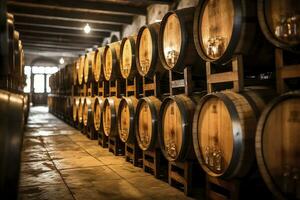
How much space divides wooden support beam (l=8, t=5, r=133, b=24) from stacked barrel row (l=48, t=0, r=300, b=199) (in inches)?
240

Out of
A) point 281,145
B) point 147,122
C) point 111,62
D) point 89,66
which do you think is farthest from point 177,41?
point 89,66

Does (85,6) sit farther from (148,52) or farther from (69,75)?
(148,52)

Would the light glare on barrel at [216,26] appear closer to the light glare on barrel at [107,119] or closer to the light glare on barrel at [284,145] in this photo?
the light glare on barrel at [284,145]

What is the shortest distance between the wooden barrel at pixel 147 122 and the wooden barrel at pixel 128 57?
0.84m

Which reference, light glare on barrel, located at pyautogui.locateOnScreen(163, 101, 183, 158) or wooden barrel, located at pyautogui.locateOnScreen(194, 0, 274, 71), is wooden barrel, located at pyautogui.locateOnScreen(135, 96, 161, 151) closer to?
light glare on barrel, located at pyautogui.locateOnScreen(163, 101, 183, 158)

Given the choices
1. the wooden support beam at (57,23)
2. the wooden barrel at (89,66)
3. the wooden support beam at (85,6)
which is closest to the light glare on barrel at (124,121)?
the wooden barrel at (89,66)

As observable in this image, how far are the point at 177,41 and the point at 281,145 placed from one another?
200cm

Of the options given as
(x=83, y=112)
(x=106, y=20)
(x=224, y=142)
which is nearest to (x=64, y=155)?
(x=83, y=112)

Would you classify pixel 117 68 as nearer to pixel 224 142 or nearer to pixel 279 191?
pixel 224 142

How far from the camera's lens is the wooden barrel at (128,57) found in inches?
209

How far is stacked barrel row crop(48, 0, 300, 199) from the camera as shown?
93.0 inches

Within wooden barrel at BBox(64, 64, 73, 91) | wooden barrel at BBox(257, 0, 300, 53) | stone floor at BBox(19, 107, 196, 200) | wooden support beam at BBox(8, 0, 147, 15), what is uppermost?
wooden support beam at BBox(8, 0, 147, 15)

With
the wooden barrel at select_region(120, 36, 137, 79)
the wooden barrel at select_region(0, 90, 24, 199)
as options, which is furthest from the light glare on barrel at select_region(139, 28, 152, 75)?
the wooden barrel at select_region(0, 90, 24, 199)

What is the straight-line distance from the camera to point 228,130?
286 centimetres
